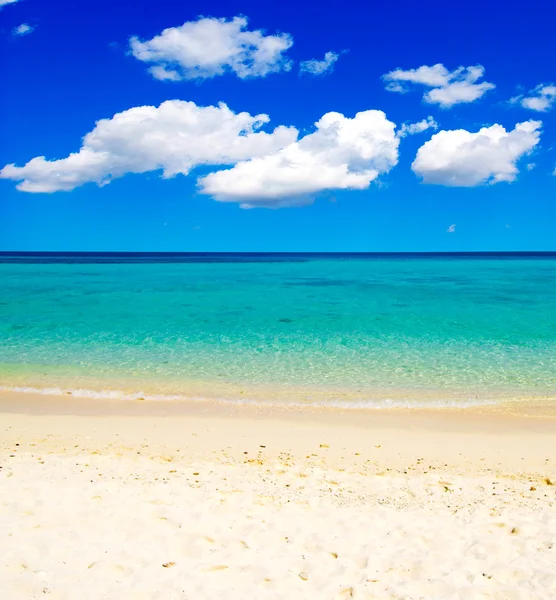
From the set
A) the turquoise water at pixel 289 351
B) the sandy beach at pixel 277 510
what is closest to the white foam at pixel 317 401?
the turquoise water at pixel 289 351

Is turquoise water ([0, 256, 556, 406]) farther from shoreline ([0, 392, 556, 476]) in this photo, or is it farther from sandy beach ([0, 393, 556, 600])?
sandy beach ([0, 393, 556, 600])

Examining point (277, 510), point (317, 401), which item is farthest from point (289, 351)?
point (277, 510)

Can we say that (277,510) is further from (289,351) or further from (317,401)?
(289,351)

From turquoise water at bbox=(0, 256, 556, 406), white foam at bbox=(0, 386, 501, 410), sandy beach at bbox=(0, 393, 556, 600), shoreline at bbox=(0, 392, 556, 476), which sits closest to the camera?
sandy beach at bbox=(0, 393, 556, 600)

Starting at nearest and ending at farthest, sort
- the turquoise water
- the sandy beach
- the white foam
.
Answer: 1. the sandy beach
2. the white foam
3. the turquoise water

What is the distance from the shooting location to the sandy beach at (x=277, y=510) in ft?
14.9

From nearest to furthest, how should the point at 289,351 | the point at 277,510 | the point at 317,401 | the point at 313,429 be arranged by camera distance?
the point at 277,510 → the point at 313,429 → the point at 317,401 → the point at 289,351

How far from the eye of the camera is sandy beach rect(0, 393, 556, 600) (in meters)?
4.53

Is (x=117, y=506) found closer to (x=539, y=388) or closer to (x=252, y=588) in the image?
(x=252, y=588)

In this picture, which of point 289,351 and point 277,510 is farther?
point 289,351

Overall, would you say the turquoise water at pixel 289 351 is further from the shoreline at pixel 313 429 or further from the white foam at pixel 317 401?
the shoreline at pixel 313 429

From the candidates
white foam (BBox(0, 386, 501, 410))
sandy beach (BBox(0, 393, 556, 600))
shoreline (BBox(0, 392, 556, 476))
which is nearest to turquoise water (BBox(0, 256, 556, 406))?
white foam (BBox(0, 386, 501, 410))

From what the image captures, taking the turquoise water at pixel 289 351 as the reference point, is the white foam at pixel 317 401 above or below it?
below

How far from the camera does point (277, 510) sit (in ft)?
19.5
